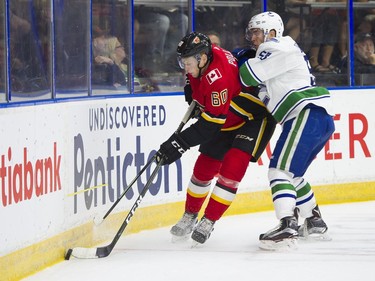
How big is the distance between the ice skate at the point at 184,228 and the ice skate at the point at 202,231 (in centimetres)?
21

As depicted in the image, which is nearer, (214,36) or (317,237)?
(317,237)

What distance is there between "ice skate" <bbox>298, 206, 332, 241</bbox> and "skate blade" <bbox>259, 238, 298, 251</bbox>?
0.34 meters

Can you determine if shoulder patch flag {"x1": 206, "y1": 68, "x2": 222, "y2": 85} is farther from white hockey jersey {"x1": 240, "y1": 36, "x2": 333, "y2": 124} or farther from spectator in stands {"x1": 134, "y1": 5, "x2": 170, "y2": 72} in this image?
spectator in stands {"x1": 134, "y1": 5, "x2": 170, "y2": 72}

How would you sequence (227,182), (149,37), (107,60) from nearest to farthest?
(227,182) → (107,60) → (149,37)

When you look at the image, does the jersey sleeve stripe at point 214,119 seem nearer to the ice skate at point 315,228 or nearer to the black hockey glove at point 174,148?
the black hockey glove at point 174,148

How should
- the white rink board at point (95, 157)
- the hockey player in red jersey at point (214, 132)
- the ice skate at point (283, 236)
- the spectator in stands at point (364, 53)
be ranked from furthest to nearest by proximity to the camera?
1. the spectator in stands at point (364, 53)
2. the ice skate at point (283, 236)
3. the hockey player in red jersey at point (214, 132)
4. the white rink board at point (95, 157)

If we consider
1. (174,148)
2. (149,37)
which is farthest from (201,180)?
(149,37)

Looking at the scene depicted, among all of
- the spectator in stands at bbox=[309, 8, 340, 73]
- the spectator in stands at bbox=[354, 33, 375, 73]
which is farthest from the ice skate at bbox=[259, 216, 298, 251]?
the spectator in stands at bbox=[354, 33, 375, 73]

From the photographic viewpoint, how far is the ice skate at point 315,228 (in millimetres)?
6660

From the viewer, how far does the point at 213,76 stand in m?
6.09

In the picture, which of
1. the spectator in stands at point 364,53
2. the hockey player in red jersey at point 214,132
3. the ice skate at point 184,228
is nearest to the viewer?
the hockey player in red jersey at point 214,132

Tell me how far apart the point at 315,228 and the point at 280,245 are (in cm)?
43

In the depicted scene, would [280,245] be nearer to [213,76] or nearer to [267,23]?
[213,76]

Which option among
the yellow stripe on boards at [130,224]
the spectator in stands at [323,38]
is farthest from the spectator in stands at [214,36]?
the yellow stripe on boards at [130,224]
